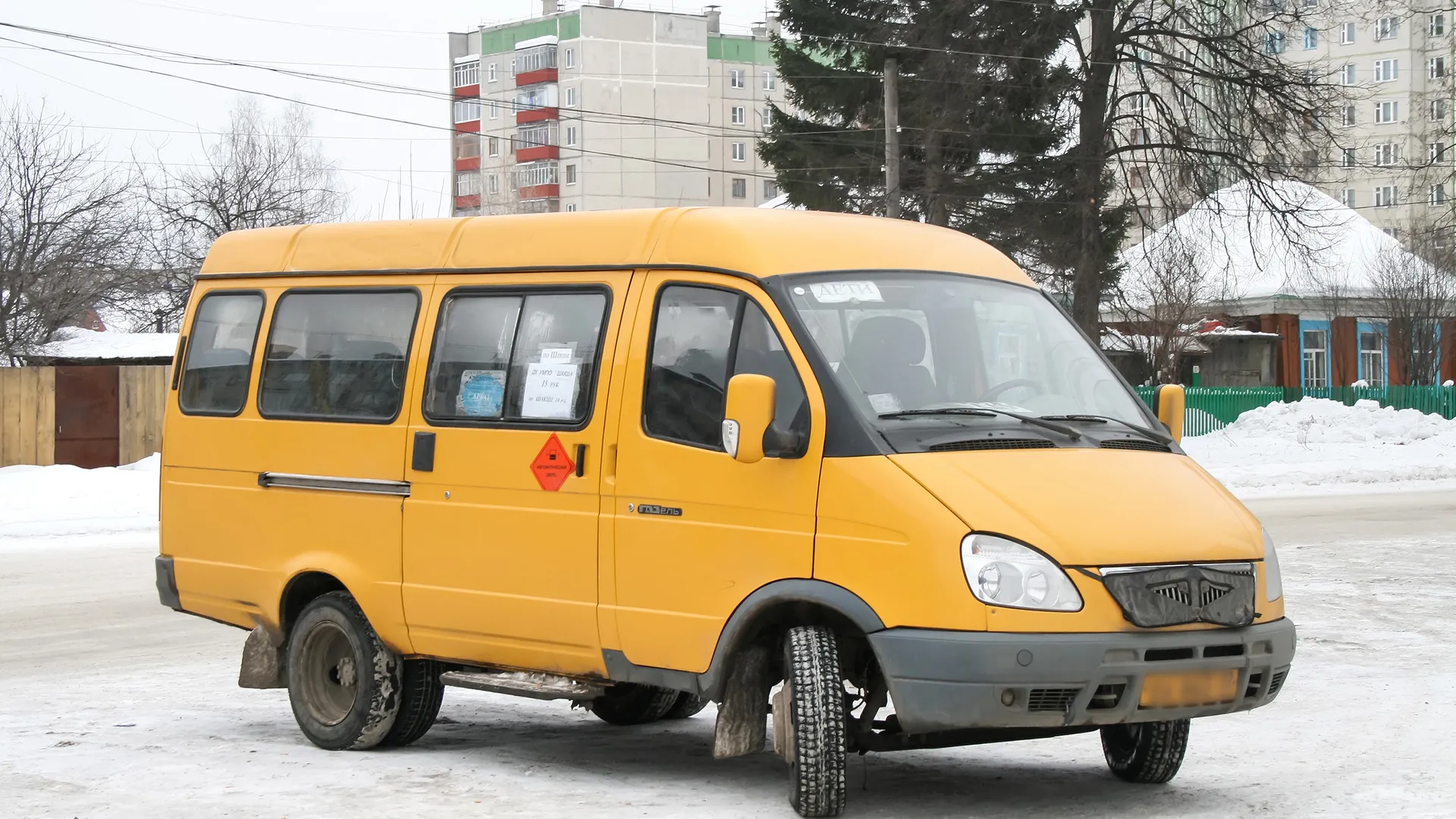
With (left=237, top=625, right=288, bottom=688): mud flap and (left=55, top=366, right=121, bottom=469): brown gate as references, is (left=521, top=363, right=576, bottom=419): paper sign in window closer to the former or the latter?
(left=237, top=625, right=288, bottom=688): mud flap

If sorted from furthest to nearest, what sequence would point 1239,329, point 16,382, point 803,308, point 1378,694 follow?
point 1239,329 < point 16,382 < point 1378,694 < point 803,308

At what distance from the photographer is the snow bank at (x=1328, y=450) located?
28562 millimetres

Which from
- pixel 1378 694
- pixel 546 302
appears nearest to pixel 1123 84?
pixel 1378 694

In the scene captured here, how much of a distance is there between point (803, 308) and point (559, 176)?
106 metres

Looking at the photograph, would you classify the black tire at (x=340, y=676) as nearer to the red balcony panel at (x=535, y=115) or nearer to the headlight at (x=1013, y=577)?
the headlight at (x=1013, y=577)

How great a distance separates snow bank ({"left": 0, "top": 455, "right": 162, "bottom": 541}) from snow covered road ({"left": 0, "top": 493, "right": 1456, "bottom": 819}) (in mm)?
8102

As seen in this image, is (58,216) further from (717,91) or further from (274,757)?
(717,91)

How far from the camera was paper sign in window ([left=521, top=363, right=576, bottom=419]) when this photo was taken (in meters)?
7.09

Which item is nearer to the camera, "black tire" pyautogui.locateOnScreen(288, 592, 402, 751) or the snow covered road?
the snow covered road

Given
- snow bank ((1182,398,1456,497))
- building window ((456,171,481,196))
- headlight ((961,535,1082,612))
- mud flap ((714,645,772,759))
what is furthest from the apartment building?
headlight ((961,535,1082,612))

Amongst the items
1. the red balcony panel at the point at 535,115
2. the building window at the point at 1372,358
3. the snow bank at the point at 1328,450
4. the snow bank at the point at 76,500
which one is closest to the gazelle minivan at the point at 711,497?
the snow bank at the point at 76,500

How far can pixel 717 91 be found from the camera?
11656cm

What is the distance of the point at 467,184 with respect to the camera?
122312 mm

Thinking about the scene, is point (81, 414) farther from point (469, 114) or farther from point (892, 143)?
point (469, 114)
